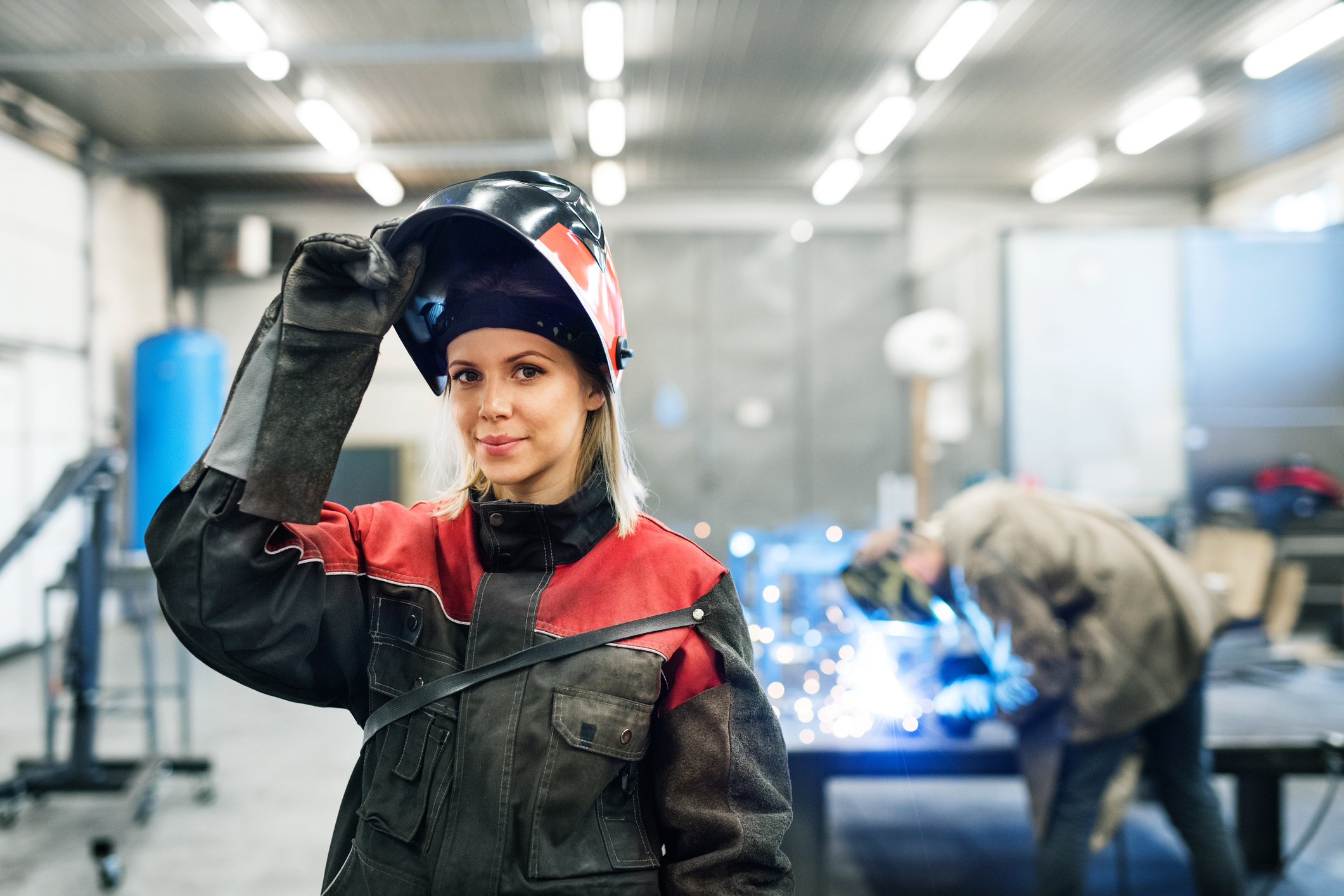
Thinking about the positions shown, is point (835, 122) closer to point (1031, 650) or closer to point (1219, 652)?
point (1219, 652)

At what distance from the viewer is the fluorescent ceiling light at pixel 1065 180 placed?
7914 millimetres

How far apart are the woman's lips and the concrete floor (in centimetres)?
239

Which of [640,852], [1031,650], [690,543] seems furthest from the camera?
[1031,650]

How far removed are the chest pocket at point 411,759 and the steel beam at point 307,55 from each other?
5.20 m

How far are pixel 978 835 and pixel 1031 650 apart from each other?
136 centimetres

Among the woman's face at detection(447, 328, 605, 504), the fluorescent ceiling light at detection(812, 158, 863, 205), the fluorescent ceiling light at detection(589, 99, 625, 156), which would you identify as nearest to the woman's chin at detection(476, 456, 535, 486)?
the woman's face at detection(447, 328, 605, 504)

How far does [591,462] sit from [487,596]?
0.20 meters

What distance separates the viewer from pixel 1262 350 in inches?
254

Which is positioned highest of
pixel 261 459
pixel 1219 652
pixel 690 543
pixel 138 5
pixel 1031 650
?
pixel 138 5

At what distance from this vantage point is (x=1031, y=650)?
2.10 metres

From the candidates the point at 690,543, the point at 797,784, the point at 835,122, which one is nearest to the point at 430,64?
the point at 835,122

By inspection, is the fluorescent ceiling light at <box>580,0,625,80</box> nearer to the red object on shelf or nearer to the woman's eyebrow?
the woman's eyebrow

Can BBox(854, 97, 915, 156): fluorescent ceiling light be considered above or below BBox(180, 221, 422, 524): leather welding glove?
above

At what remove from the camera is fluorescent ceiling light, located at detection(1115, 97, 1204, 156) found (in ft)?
21.4
